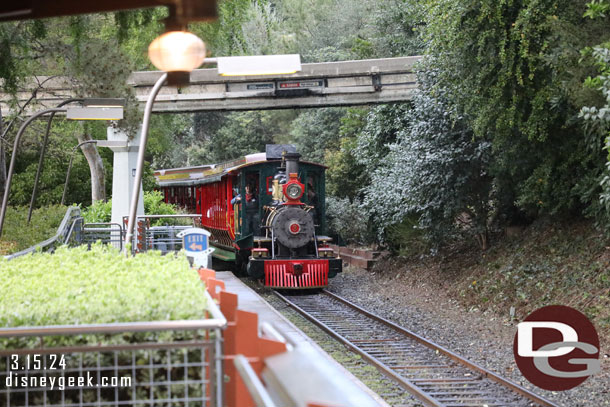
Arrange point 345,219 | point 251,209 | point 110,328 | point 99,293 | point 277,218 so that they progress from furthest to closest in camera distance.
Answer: point 345,219 → point 251,209 → point 277,218 → point 99,293 → point 110,328

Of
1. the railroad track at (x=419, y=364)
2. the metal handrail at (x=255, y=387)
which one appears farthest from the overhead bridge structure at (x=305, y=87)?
the metal handrail at (x=255, y=387)

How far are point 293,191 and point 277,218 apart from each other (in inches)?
31.4

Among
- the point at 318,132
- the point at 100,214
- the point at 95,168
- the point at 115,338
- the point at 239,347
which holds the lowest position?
the point at 239,347

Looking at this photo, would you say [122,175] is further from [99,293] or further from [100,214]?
[99,293]

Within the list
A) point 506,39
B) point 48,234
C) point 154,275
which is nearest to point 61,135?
point 48,234

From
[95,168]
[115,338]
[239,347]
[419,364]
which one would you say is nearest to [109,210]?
[95,168]

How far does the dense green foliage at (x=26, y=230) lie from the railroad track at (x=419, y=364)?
230 inches

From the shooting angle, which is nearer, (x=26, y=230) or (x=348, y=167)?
(x=26, y=230)

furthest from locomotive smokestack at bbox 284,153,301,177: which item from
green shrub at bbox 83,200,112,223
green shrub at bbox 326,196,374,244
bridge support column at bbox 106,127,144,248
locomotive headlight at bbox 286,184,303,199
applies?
green shrub at bbox 326,196,374,244

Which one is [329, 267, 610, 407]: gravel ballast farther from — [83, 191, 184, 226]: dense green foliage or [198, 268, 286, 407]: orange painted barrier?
[83, 191, 184, 226]: dense green foliage

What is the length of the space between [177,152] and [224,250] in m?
30.8

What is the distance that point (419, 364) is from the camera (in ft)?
39.3

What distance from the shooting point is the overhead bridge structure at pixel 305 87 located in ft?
73.7

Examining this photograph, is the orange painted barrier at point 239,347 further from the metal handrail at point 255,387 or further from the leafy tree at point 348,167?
the leafy tree at point 348,167
